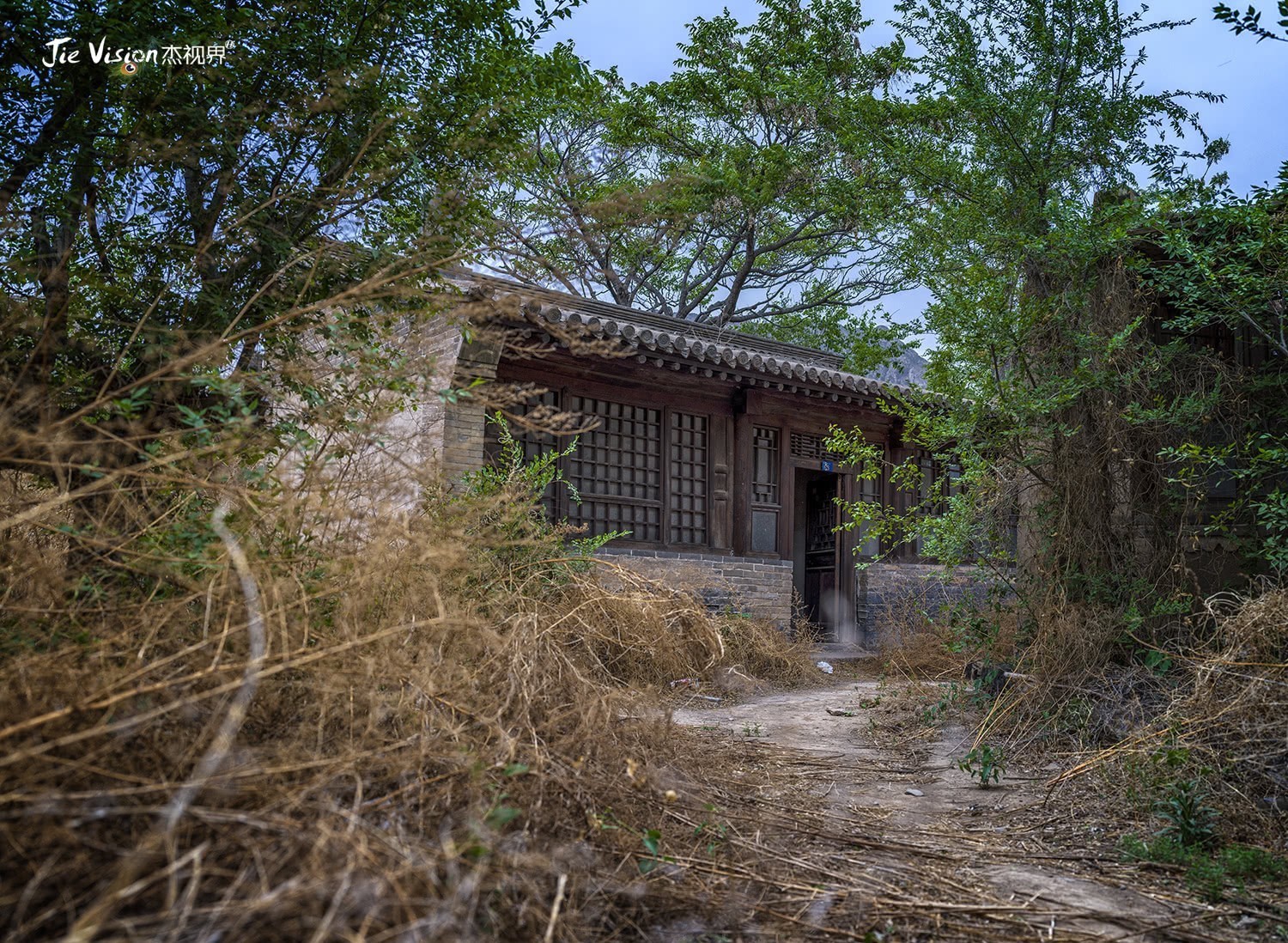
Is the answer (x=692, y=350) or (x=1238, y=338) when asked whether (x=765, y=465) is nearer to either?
(x=692, y=350)

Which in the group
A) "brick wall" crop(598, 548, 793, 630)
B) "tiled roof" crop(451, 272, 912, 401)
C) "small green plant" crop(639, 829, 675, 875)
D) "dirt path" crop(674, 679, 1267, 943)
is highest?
"tiled roof" crop(451, 272, 912, 401)

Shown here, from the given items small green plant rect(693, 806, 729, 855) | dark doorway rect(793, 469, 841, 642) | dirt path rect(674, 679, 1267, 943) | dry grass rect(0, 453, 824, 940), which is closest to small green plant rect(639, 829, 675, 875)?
dry grass rect(0, 453, 824, 940)

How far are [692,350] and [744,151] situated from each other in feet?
24.8

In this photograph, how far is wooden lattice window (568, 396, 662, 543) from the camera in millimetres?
9977

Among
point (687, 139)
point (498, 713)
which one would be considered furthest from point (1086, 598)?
point (687, 139)

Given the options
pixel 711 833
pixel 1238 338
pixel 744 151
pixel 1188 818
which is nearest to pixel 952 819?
pixel 1188 818

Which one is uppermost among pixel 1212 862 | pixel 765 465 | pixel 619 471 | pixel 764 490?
pixel 765 465

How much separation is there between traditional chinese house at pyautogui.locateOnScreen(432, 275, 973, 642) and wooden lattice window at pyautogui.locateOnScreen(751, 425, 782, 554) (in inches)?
0.7

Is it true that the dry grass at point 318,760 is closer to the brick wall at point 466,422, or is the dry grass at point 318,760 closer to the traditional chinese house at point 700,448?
the brick wall at point 466,422

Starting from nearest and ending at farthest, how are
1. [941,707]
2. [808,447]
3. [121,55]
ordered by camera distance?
[121,55] → [941,707] → [808,447]

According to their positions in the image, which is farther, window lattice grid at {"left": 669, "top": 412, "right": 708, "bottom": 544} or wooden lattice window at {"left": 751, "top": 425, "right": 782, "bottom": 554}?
wooden lattice window at {"left": 751, "top": 425, "right": 782, "bottom": 554}

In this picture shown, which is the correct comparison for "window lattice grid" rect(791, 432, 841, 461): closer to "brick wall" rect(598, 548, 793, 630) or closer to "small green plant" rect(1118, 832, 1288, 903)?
"brick wall" rect(598, 548, 793, 630)

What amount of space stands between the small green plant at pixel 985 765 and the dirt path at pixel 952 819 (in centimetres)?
6

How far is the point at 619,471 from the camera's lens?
33.6 ft
